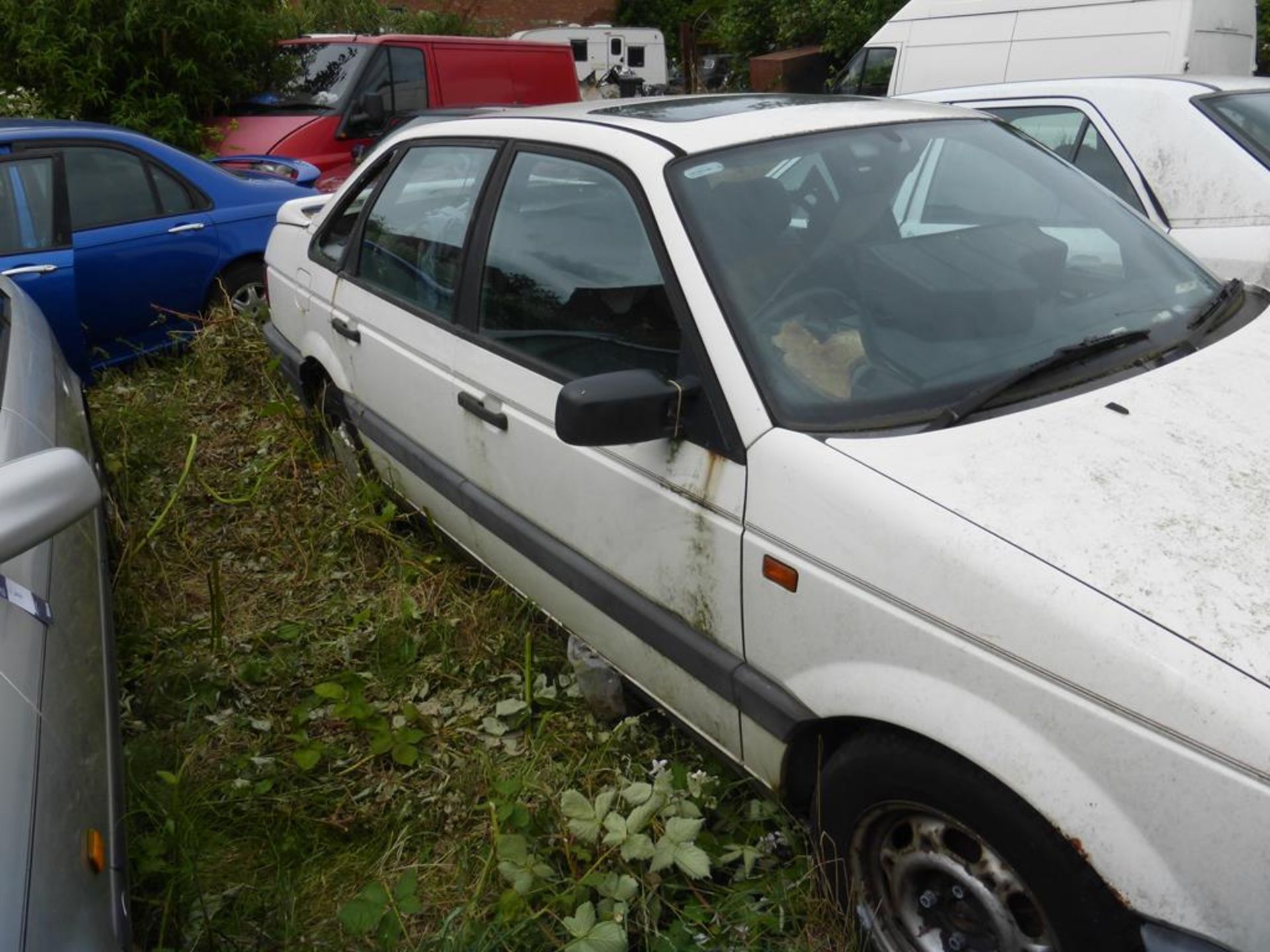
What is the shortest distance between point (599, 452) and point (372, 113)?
736cm

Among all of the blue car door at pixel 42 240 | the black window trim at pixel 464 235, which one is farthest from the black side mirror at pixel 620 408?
the blue car door at pixel 42 240

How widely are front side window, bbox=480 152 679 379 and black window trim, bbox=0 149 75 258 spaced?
3.47 m

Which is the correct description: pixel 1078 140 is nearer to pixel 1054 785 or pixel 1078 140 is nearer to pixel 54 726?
pixel 1054 785

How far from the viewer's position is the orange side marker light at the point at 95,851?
6.00 feet

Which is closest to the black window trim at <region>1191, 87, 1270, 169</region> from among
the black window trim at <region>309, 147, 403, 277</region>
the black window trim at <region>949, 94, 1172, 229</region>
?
the black window trim at <region>949, 94, 1172, 229</region>

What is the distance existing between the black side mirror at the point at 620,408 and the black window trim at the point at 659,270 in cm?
6

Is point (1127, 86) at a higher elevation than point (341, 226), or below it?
higher

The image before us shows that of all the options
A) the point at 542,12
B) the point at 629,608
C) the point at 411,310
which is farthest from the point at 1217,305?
the point at 542,12

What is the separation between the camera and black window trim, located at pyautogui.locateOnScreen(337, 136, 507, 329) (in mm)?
3086

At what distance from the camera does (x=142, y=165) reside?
5.84m

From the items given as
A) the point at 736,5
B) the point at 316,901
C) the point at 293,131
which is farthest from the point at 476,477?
the point at 736,5

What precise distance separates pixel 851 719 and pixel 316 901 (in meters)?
1.38

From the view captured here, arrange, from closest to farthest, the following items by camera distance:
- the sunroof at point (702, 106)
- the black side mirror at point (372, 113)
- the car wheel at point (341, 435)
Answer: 1. the sunroof at point (702, 106)
2. the car wheel at point (341, 435)
3. the black side mirror at point (372, 113)

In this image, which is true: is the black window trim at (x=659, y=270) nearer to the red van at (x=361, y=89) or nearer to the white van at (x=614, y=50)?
the red van at (x=361, y=89)
